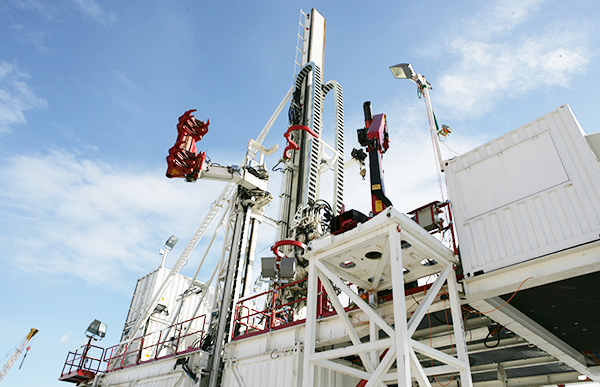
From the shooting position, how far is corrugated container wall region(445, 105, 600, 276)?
712cm

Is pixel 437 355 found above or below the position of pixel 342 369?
above

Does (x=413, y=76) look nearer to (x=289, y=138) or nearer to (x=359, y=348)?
(x=289, y=138)

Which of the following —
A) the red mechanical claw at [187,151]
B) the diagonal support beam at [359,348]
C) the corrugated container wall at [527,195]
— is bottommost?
the diagonal support beam at [359,348]

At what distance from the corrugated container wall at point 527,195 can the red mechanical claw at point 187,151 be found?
1258 cm

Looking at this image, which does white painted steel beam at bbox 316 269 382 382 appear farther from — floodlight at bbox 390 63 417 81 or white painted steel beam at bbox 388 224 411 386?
floodlight at bbox 390 63 417 81

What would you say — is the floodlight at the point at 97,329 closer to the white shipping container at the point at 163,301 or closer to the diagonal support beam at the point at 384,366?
the white shipping container at the point at 163,301

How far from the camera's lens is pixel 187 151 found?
60.5ft

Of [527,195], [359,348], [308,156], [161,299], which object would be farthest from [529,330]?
[161,299]

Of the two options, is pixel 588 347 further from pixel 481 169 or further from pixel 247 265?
pixel 247 265

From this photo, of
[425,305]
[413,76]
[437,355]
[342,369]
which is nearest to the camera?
[437,355]

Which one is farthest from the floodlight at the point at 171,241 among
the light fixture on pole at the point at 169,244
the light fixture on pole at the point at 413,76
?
the light fixture on pole at the point at 413,76

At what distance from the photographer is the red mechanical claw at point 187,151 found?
720 inches

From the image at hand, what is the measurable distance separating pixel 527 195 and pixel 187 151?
1439cm

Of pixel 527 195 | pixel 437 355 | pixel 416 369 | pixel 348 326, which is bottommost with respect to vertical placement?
pixel 416 369
